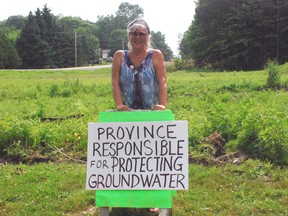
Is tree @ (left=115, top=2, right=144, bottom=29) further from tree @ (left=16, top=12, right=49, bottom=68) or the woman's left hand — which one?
the woman's left hand

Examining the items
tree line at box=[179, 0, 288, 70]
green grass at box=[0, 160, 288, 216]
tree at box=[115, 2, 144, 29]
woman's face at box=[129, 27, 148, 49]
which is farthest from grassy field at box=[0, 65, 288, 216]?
tree at box=[115, 2, 144, 29]

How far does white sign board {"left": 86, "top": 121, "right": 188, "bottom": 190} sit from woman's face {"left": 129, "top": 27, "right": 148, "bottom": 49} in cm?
74

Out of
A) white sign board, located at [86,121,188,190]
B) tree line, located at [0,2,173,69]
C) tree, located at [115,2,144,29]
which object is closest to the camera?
white sign board, located at [86,121,188,190]

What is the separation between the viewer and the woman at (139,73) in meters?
3.94

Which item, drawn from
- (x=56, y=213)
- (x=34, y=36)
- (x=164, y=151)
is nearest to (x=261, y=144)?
(x=164, y=151)

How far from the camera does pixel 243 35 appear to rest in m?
43.3

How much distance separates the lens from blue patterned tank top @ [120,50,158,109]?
395cm

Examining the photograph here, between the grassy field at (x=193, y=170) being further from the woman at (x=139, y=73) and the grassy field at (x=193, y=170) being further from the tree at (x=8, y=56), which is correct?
the tree at (x=8, y=56)

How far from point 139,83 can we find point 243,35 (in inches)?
1625

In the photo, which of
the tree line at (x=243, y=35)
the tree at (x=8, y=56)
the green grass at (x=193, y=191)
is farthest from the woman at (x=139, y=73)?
the tree at (x=8, y=56)

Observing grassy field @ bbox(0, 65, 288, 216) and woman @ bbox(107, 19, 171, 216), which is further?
grassy field @ bbox(0, 65, 288, 216)

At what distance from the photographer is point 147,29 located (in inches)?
155

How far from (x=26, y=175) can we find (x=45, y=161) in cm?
86

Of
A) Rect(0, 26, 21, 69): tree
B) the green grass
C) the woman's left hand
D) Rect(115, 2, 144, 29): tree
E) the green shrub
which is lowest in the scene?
the green grass
